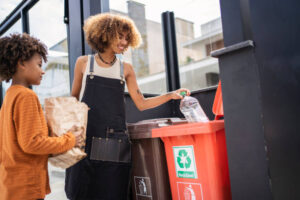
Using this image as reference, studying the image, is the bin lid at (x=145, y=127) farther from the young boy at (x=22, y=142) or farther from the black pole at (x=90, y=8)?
the black pole at (x=90, y=8)

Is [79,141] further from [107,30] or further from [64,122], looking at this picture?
[107,30]

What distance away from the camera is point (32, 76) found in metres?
1.57

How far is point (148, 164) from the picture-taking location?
2.21 metres

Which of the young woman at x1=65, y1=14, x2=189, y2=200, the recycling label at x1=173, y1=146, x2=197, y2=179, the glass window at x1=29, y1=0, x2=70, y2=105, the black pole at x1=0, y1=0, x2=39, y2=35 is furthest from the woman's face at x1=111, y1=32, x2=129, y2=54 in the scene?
the black pole at x1=0, y1=0, x2=39, y2=35

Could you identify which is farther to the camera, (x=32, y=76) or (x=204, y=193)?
(x=204, y=193)

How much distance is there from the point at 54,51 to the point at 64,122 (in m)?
2.31

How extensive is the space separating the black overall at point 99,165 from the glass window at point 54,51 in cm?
99

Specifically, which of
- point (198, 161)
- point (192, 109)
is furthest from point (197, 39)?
point (198, 161)

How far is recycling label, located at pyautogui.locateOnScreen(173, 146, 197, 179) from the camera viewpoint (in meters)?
1.85

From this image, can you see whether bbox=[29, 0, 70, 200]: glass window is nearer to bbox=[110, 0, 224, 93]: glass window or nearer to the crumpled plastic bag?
bbox=[110, 0, 224, 93]: glass window

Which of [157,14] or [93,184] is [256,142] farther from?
[157,14]

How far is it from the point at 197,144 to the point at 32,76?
3.76 feet

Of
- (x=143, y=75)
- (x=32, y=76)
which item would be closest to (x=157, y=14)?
(x=143, y=75)

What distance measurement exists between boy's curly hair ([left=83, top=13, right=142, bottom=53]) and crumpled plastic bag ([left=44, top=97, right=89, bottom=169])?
2.20ft
